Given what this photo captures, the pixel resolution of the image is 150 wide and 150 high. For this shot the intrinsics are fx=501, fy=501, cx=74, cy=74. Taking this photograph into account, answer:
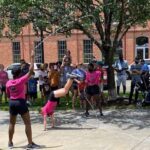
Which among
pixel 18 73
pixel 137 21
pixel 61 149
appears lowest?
pixel 61 149

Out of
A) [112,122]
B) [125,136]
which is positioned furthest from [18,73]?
[112,122]

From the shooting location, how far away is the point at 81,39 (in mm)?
46000

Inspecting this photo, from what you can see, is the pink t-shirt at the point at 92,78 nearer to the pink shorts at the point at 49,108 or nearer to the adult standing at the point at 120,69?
the pink shorts at the point at 49,108

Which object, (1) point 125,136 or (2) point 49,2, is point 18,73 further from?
(2) point 49,2

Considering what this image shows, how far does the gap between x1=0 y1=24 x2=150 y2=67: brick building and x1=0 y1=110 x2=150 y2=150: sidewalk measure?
27384mm

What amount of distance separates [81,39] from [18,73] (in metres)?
35.6

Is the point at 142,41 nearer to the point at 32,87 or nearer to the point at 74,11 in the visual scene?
the point at 32,87

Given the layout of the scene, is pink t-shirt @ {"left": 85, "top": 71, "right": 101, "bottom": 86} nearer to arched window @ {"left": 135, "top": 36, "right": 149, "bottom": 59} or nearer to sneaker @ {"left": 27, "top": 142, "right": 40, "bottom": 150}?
sneaker @ {"left": 27, "top": 142, "right": 40, "bottom": 150}

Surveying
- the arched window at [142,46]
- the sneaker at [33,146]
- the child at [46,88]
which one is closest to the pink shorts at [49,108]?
the sneaker at [33,146]

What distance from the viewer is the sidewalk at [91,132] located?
10.9m

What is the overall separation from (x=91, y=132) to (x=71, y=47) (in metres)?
34.6

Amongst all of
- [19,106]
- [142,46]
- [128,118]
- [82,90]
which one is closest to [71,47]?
[142,46]

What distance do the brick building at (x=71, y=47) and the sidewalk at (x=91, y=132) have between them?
89.8 feet

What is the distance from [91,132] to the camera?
12242mm
